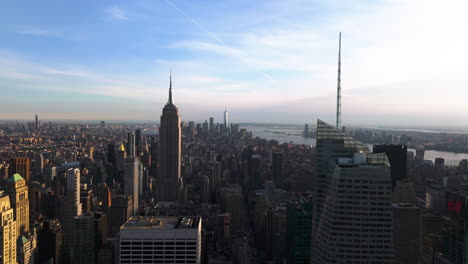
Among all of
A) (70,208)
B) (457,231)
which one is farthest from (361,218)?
(70,208)

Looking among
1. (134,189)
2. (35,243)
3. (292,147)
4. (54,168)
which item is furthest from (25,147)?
(292,147)

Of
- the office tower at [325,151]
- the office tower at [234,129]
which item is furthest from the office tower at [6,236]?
the office tower at [234,129]

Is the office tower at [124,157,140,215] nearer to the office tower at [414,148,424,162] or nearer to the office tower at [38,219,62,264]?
the office tower at [38,219,62,264]

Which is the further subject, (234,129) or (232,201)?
(234,129)

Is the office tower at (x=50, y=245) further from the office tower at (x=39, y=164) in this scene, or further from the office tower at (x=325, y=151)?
the office tower at (x=39, y=164)

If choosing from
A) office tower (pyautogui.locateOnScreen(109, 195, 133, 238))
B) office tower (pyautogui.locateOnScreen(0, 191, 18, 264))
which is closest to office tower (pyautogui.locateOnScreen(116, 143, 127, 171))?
office tower (pyautogui.locateOnScreen(109, 195, 133, 238))

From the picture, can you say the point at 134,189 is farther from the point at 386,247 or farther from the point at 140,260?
the point at 386,247

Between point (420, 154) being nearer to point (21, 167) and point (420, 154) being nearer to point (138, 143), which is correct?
point (21, 167)
